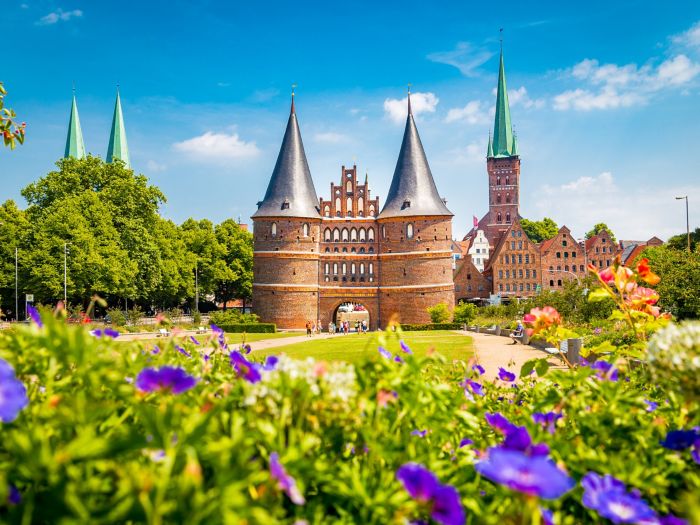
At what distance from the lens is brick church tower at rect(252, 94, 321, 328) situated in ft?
157

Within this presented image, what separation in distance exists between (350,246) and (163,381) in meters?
48.8

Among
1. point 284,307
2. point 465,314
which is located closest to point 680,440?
point 465,314

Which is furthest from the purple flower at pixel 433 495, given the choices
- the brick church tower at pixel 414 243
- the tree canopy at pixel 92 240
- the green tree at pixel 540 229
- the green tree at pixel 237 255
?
the green tree at pixel 540 229

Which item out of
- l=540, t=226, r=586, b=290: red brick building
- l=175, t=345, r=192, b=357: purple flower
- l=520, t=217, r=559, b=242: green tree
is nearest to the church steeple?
l=520, t=217, r=559, b=242: green tree

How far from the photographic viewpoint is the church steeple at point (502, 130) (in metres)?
89.6

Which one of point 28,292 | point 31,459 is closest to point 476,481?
point 31,459

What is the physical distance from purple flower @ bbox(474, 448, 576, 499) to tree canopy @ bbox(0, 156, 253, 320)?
131 feet

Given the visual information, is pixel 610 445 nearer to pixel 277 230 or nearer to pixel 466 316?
pixel 466 316

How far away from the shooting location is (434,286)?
48.0 meters

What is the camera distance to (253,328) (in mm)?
43219

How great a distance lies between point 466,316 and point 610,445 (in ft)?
136

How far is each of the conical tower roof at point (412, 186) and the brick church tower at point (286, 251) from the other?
6.96 m

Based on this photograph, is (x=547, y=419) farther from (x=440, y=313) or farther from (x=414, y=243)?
(x=414, y=243)

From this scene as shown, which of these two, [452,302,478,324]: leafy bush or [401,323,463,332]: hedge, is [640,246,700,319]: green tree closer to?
[452,302,478,324]: leafy bush
